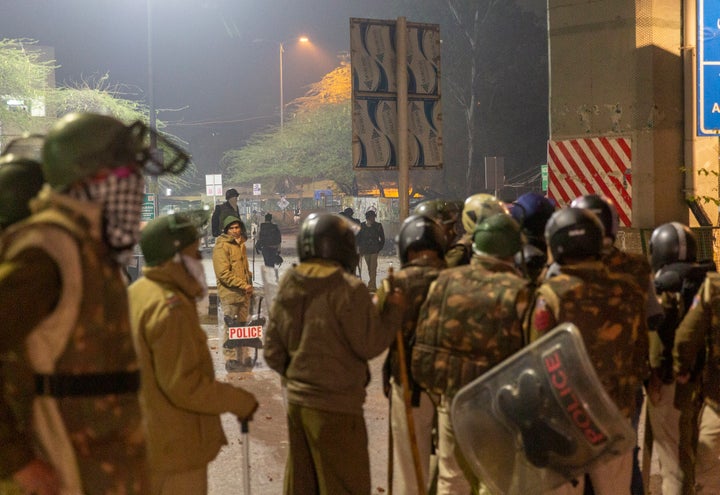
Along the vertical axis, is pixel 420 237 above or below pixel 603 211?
below

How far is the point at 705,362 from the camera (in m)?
5.38

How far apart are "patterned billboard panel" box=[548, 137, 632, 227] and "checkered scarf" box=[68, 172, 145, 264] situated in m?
9.00

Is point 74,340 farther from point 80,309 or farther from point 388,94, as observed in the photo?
point 388,94

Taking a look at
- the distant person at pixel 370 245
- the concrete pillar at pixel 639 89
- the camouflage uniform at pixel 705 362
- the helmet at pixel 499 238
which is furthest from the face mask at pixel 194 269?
the distant person at pixel 370 245

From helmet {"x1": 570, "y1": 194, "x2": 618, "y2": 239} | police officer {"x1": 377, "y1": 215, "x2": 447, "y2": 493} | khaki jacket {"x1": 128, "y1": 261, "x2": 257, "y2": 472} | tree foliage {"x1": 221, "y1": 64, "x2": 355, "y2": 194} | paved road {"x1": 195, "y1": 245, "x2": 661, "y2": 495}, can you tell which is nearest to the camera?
khaki jacket {"x1": 128, "y1": 261, "x2": 257, "y2": 472}

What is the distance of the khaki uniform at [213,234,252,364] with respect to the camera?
36.3ft

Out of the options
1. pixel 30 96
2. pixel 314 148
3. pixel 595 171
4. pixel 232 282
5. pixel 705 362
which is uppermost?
pixel 30 96

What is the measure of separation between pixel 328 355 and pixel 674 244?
2.27 metres

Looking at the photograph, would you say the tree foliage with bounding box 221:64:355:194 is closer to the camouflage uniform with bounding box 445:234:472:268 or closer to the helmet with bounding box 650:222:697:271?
the camouflage uniform with bounding box 445:234:472:268

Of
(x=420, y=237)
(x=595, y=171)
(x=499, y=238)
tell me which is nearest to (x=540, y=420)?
(x=499, y=238)

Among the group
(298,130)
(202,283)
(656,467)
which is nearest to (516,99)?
(298,130)

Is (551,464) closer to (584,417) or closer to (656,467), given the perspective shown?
(584,417)

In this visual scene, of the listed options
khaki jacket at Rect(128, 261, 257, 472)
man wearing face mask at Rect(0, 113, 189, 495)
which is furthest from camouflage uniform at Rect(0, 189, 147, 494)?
khaki jacket at Rect(128, 261, 257, 472)

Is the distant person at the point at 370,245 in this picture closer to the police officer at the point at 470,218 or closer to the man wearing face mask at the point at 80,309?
the police officer at the point at 470,218
